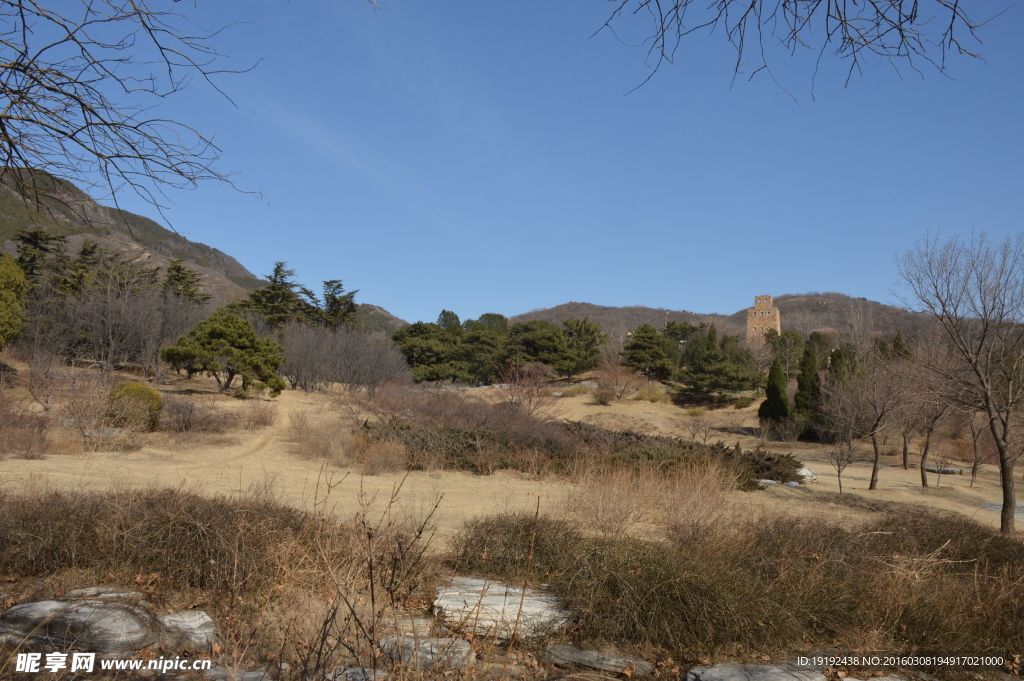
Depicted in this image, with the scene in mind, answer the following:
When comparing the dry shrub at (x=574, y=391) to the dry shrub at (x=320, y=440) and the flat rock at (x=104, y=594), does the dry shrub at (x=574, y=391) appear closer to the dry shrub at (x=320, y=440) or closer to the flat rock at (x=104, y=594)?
the dry shrub at (x=320, y=440)

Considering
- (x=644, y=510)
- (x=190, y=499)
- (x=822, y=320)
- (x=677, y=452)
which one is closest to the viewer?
(x=190, y=499)

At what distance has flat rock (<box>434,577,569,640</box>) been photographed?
172 inches

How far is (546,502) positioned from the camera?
30.8 feet

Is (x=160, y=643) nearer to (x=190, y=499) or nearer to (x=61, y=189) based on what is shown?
(x=190, y=499)

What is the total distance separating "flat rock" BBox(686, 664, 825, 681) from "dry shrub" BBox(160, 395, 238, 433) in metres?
14.6

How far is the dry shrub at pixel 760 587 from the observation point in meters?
4.52

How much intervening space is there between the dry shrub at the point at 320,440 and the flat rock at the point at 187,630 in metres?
9.13

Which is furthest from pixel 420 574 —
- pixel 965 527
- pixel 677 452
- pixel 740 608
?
pixel 677 452

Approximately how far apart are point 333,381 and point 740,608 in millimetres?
27355

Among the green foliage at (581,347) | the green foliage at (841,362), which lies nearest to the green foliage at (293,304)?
the green foliage at (581,347)

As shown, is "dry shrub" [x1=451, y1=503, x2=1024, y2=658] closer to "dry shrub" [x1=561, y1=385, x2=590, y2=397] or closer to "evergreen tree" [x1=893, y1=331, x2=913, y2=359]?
"evergreen tree" [x1=893, y1=331, x2=913, y2=359]

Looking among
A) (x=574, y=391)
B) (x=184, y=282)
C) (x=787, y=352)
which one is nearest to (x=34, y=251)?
(x=184, y=282)

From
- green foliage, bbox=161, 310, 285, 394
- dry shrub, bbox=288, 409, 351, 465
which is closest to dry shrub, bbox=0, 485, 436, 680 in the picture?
dry shrub, bbox=288, 409, 351, 465

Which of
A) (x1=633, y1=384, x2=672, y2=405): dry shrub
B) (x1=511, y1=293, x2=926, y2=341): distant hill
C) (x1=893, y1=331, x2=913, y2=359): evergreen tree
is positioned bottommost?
(x1=633, y1=384, x2=672, y2=405): dry shrub
